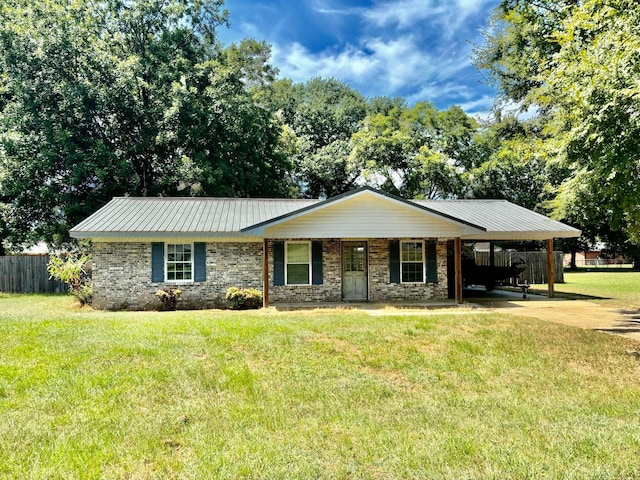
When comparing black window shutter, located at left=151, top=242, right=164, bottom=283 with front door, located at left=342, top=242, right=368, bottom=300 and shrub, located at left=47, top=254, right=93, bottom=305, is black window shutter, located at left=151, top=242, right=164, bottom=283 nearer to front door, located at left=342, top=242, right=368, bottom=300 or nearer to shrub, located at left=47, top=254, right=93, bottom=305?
shrub, located at left=47, top=254, right=93, bottom=305

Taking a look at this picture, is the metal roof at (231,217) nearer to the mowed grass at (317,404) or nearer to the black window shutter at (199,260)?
the black window shutter at (199,260)

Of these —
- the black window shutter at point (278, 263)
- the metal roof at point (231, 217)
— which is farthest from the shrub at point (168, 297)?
the black window shutter at point (278, 263)

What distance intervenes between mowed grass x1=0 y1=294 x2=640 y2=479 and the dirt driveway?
5.01ft

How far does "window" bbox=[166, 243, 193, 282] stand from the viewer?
14.9m

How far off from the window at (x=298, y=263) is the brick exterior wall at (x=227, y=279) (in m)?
0.26

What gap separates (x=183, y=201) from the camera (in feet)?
58.9

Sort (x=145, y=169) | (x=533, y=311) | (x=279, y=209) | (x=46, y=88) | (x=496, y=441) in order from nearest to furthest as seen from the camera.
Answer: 1. (x=496, y=441)
2. (x=533, y=311)
3. (x=279, y=209)
4. (x=46, y=88)
5. (x=145, y=169)

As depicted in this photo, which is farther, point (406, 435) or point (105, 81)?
point (105, 81)

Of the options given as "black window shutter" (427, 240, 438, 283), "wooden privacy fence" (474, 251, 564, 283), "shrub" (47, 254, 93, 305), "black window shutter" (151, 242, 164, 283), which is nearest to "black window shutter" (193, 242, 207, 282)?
"black window shutter" (151, 242, 164, 283)

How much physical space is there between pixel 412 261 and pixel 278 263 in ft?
15.6

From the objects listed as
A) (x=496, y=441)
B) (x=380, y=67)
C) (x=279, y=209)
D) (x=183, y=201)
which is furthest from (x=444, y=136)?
(x=496, y=441)

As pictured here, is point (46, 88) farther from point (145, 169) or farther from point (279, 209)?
point (279, 209)

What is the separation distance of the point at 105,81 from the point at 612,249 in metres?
42.9

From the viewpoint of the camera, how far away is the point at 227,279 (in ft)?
49.3
